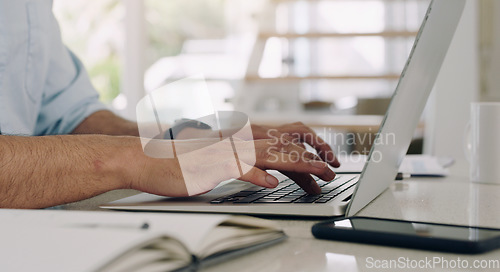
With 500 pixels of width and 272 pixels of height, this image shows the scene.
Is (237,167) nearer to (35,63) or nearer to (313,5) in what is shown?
(35,63)

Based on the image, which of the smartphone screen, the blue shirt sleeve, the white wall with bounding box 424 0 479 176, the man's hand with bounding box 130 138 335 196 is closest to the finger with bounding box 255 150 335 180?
the man's hand with bounding box 130 138 335 196

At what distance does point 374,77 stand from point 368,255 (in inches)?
129

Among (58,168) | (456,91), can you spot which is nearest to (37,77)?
(58,168)

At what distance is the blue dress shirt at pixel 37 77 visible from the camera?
1.11 meters

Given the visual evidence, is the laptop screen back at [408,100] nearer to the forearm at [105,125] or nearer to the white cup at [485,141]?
the white cup at [485,141]

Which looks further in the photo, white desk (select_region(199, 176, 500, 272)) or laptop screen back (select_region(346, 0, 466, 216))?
laptop screen back (select_region(346, 0, 466, 216))

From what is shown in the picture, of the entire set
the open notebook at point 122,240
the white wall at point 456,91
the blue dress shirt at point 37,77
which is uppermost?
the blue dress shirt at point 37,77

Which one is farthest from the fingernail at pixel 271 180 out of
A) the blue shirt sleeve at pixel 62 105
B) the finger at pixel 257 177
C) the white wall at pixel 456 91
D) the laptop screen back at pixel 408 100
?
the white wall at pixel 456 91

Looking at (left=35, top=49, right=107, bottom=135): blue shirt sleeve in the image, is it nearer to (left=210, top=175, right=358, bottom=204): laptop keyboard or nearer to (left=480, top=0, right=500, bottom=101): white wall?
(left=210, top=175, right=358, bottom=204): laptop keyboard

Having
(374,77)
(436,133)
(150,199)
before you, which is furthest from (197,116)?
(374,77)

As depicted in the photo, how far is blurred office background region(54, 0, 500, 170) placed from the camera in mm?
3818

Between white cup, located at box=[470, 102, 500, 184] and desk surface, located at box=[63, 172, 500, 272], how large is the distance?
0.03 metres

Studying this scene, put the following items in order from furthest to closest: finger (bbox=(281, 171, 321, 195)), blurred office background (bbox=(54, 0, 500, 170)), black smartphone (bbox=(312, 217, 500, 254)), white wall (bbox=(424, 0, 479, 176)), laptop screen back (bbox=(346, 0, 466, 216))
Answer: blurred office background (bbox=(54, 0, 500, 170)) < white wall (bbox=(424, 0, 479, 176)) < finger (bbox=(281, 171, 321, 195)) < laptop screen back (bbox=(346, 0, 466, 216)) < black smartphone (bbox=(312, 217, 500, 254))

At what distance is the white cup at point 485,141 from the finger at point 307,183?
15.4 inches
